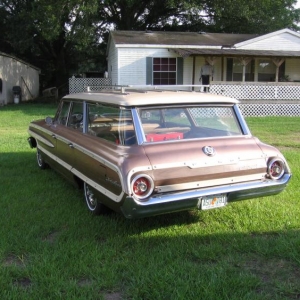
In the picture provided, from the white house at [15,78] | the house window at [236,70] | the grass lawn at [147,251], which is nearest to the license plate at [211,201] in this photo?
the grass lawn at [147,251]

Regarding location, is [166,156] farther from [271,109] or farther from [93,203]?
[271,109]

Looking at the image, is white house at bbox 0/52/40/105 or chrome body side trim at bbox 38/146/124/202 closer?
chrome body side trim at bbox 38/146/124/202


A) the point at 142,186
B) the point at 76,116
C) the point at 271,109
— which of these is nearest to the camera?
the point at 142,186

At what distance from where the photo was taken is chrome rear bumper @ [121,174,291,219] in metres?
3.49

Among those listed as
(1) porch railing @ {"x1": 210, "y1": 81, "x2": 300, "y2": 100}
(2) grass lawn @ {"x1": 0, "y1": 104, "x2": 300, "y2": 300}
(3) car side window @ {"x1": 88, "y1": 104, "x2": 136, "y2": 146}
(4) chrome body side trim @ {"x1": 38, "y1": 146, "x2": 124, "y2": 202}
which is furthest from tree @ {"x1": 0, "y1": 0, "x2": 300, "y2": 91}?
(2) grass lawn @ {"x1": 0, "y1": 104, "x2": 300, "y2": 300}

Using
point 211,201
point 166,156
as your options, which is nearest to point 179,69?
point 211,201

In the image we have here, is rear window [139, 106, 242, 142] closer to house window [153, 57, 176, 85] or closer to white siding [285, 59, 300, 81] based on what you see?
house window [153, 57, 176, 85]

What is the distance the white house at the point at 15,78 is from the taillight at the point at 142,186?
21.2 metres

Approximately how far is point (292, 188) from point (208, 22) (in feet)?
90.4

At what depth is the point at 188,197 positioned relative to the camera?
3.67m

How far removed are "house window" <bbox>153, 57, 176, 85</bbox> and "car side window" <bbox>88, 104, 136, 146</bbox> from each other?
1583 cm

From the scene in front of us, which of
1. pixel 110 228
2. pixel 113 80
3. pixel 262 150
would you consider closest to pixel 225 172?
pixel 262 150

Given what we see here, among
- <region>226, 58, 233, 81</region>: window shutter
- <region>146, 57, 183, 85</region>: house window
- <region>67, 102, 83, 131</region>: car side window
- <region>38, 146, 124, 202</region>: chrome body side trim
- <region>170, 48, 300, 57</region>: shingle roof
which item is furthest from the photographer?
<region>226, 58, 233, 81</region>: window shutter

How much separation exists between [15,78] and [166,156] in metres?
23.8
